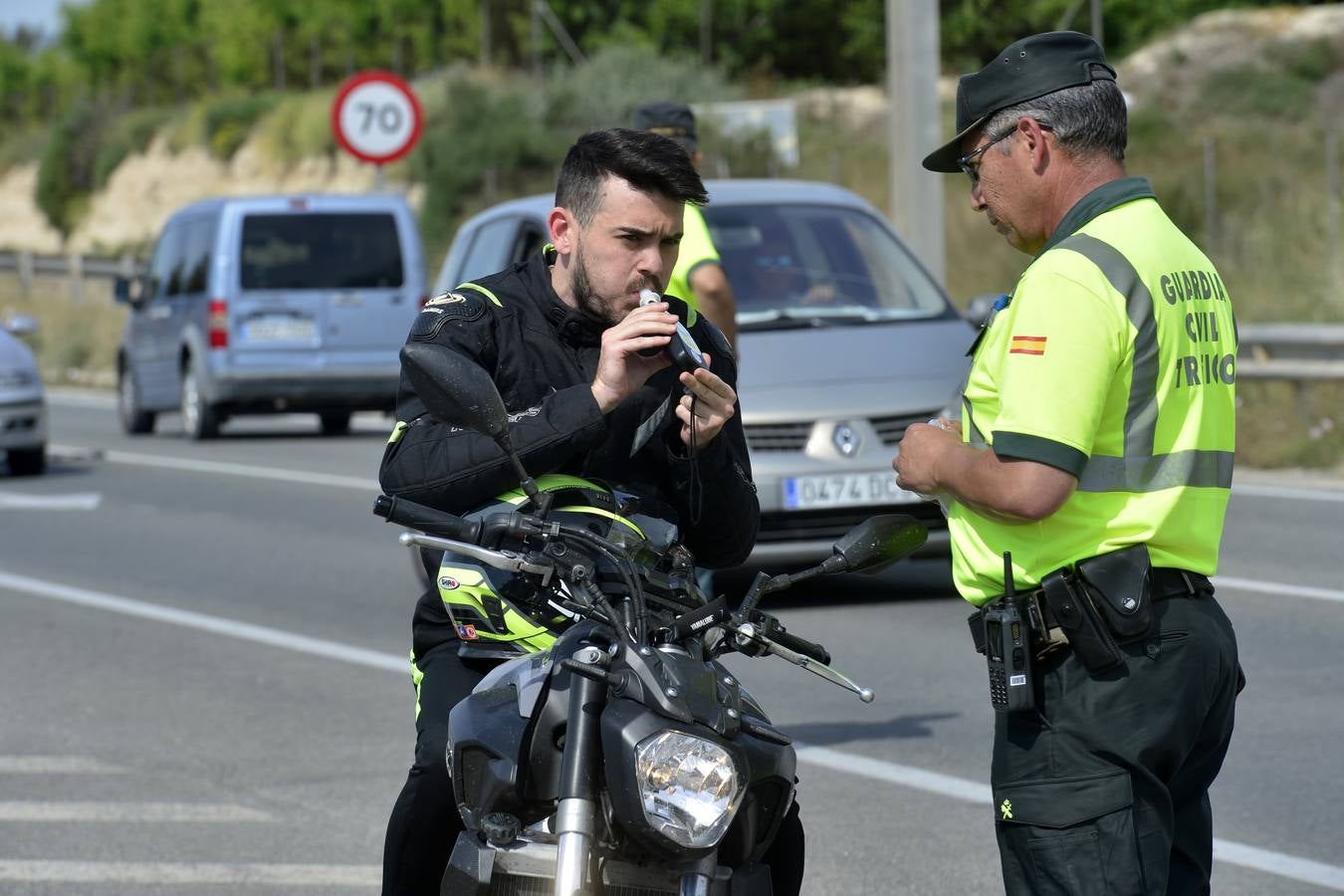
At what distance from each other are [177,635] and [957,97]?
22.5ft

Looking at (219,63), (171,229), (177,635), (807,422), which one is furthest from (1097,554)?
(219,63)

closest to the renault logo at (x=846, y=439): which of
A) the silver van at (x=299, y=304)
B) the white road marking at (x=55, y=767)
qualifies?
the white road marking at (x=55, y=767)

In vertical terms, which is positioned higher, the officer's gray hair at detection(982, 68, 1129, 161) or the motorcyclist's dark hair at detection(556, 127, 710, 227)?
the officer's gray hair at detection(982, 68, 1129, 161)

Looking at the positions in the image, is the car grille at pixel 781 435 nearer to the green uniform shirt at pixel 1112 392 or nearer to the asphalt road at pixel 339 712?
the asphalt road at pixel 339 712

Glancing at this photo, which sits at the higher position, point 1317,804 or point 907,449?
point 907,449

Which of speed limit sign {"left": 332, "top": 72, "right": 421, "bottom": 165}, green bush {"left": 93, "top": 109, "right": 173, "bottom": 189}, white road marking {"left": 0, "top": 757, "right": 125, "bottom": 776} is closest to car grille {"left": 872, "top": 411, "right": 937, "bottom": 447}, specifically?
white road marking {"left": 0, "top": 757, "right": 125, "bottom": 776}

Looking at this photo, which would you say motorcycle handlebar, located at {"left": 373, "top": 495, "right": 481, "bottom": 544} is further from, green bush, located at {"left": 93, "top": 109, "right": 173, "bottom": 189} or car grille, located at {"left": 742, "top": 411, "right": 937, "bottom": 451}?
green bush, located at {"left": 93, "top": 109, "right": 173, "bottom": 189}

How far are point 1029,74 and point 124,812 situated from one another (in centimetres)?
415

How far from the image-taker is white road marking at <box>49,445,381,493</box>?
15727mm

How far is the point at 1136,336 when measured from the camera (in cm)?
338

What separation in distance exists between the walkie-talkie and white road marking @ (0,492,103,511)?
1204 cm

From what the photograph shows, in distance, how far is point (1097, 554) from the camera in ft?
11.2

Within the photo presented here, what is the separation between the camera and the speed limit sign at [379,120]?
72.1ft

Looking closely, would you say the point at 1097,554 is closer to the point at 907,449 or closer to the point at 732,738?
the point at 907,449
